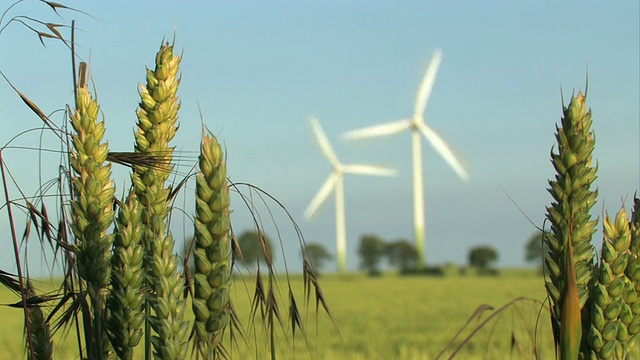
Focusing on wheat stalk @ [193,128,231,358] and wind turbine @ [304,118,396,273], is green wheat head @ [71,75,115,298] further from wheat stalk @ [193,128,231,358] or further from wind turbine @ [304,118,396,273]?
wind turbine @ [304,118,396,273]

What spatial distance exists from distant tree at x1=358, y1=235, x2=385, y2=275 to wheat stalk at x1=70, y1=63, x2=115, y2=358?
61580mm

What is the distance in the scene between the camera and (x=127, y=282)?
2805 millimetres

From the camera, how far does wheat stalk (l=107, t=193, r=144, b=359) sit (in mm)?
2793

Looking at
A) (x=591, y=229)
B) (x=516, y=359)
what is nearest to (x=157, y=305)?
(x=591, y=229)

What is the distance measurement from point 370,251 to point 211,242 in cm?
6475

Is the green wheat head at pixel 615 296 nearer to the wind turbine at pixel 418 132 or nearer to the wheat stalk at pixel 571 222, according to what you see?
the wheat stalk at pixel 571 222

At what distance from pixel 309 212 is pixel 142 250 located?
119 ft

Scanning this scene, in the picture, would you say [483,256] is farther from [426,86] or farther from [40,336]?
[40,336]

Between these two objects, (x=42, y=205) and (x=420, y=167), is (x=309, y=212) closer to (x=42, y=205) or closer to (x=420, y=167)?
(x=420, y=167)

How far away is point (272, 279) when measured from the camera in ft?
9.53

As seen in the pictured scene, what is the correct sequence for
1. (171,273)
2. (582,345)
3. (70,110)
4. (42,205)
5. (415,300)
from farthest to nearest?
(415,300)
(42,205)
(70,110)
(582,345)
(171,273)

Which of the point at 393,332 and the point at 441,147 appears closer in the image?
the point at 393,332

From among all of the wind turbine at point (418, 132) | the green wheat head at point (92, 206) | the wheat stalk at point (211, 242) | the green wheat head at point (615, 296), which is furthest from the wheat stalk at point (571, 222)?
the wind turbine at point (418, 132)

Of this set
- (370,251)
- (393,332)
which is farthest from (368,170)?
(370,251)
